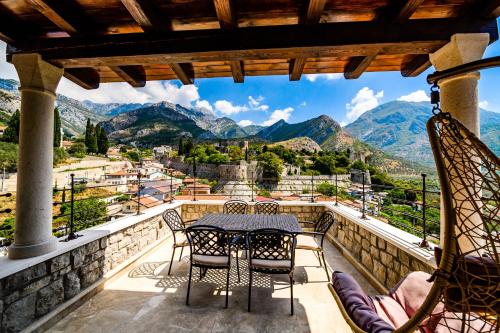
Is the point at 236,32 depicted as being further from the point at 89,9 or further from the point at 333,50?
the point at 89,9

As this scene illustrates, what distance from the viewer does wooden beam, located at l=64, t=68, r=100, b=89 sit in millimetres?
2324

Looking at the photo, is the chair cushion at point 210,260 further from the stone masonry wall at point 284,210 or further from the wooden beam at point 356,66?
the stone masonry wall at point 284,210

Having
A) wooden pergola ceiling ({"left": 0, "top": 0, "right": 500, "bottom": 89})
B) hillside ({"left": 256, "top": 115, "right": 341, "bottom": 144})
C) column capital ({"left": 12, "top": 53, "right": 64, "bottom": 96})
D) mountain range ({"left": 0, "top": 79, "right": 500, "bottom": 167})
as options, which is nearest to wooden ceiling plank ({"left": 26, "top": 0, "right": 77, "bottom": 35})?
wooden pergola ceiling ({"left": 0, "top": 0, "right": 500, "bottom": 89})

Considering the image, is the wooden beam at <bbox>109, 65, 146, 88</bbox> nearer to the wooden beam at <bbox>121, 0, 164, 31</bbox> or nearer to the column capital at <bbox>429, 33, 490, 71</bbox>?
the wooden beam at <bbox>121, 0, 164, 31</bbox>

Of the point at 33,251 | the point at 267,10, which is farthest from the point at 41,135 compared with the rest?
the point at 267,10

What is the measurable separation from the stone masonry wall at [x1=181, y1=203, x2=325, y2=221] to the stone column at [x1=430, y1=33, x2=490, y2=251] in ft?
9.98

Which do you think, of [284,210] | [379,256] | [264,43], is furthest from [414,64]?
[284,210]

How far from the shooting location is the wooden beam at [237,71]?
2.12 meters

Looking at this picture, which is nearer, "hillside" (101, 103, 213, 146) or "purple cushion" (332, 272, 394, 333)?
"purple cushion" (332, 272, 394, 333)

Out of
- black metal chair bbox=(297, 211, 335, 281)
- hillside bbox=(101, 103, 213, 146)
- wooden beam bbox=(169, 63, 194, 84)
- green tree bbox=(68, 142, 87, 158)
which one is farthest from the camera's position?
hillside bbox=(101, 103, 213, 146)

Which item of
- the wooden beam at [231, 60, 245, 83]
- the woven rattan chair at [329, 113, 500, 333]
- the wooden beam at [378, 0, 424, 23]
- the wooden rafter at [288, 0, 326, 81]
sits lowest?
the woven rattan chair at [329, 113, 500, 333]

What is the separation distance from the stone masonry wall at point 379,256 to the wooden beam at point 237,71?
2337mm

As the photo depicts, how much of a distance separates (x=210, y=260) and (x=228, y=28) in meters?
2.10

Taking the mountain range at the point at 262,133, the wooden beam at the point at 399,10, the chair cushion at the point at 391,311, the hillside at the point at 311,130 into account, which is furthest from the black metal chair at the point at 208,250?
the hillside at the point at 311,130
